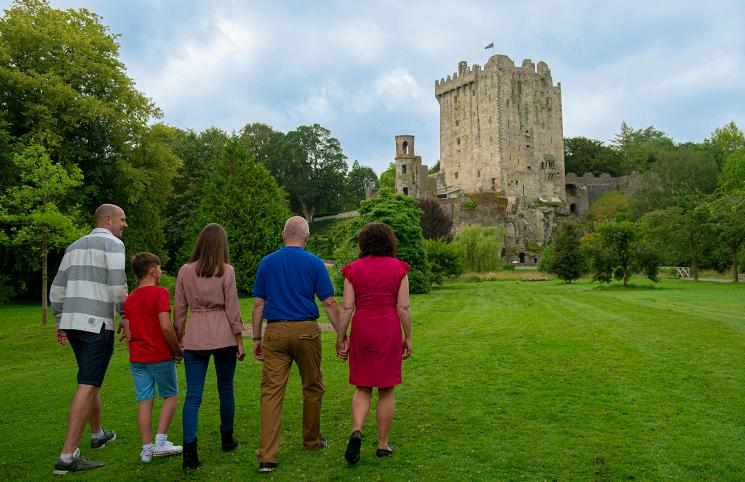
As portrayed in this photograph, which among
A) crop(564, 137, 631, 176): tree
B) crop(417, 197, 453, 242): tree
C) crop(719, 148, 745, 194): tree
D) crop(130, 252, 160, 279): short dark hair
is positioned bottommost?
crop(130, 252, 160, 279): short dark hair

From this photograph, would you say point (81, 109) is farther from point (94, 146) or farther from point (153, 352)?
point (153, 352)

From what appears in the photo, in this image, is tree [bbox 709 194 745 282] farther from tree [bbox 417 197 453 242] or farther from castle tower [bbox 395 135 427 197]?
castle tower [bbox 395 135 427 197]

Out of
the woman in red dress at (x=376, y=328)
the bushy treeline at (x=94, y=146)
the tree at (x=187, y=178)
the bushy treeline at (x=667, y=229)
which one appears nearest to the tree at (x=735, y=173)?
the bushy treeline at (x=667, y=229)

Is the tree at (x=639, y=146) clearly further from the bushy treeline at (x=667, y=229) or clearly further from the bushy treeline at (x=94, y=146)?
the bushy treeline at (x=94, y=146)

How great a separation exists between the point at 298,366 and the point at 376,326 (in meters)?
0.82

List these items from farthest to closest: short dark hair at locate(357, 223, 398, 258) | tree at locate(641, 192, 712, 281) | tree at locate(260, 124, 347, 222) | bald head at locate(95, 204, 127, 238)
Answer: tree at locate(260, 124, 347, 222) < tree at locate(641, 192, 712, 281) < bald head at locate(95, 204, 127, 238) < short dark hair at locate(357, 223, 398, 258)

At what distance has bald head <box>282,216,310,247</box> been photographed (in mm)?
5961

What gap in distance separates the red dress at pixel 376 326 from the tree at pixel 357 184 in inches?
3211

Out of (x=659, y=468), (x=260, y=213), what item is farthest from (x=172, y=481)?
(x=260, y=213)

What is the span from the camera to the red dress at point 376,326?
564cm

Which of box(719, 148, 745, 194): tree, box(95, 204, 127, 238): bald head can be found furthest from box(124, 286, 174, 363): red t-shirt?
box(719, 148, 745, 194): tree

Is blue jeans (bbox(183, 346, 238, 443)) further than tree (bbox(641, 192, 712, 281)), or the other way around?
tree (bbox(641, 192, 712, 281))

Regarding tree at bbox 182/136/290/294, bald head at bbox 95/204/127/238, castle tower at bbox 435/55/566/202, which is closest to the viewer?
bald head at bbox 95/204/127/238

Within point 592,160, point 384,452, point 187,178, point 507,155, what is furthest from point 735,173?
point 384,452
